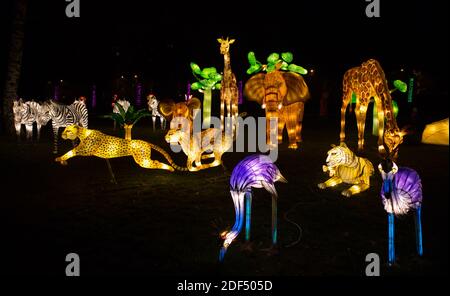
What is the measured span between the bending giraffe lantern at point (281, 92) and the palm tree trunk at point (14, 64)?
869 cm

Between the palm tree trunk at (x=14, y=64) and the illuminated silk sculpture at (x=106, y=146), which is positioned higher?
the palm tree trunk at (x=14, y=64)

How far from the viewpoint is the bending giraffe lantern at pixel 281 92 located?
1203 centimetres

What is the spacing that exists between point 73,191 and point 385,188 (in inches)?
213

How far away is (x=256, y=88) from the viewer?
13766 millimetres

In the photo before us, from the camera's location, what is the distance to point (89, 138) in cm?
798

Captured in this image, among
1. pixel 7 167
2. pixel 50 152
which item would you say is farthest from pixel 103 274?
pixel 50 152

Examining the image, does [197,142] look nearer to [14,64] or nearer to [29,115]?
[29,115]

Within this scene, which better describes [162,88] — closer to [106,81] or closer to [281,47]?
[106,81]

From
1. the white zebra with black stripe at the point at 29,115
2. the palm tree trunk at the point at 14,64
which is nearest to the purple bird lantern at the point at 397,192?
the white zebra with black stripe at the point at 29,115

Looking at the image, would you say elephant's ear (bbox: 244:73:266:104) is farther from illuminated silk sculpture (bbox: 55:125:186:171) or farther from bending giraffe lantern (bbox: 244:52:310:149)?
A: illuminated silk sculpture (bbox: 55:125:186:171)

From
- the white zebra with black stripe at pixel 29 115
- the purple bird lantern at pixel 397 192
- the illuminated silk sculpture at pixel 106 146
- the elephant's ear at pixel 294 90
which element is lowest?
the purple bird lantern at pixel 397 192

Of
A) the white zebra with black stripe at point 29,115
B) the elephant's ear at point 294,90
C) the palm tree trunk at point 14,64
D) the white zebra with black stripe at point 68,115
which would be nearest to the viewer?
the white zebra with black stripe at point 68,115

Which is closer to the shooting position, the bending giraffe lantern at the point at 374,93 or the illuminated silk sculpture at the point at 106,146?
the illuminated silk sculpture at the point at 106,146

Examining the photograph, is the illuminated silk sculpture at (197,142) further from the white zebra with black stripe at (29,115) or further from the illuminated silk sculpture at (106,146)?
the white zebra with black stripe at (29,115)
